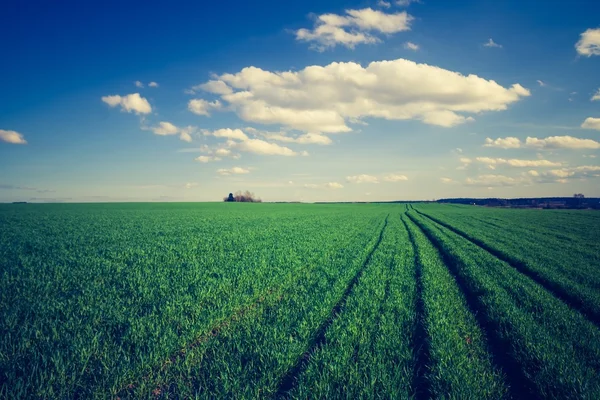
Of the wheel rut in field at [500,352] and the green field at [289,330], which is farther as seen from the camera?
the wheel rut in field at [500,352]

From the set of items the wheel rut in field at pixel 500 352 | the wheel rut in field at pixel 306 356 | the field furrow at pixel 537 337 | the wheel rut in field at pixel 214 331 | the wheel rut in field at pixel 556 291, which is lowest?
the wheel rut in field at pixel 556 291

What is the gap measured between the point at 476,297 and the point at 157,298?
9532 millimetres

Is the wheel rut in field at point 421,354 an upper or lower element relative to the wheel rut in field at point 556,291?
upper

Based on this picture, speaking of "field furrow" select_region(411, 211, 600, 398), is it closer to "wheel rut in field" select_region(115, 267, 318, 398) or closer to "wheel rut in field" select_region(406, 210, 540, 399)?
"wheel rut in field" select_region(406, 210, 540, 399)

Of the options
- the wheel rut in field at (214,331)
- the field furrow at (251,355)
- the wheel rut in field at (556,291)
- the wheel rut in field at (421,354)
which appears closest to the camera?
the field furrow at (251,355)

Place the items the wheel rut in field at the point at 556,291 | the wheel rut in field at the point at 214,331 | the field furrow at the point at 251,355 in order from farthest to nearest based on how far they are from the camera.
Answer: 1. the wheel rut in field at the point at 556,291
2. the wheel rut in field at the point at 214,331
3. the field furrow at the point at 251,355

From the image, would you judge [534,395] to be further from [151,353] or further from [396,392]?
[151,353]

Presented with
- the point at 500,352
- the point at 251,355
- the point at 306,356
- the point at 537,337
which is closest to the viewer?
the point at 251,355

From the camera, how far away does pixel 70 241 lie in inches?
678

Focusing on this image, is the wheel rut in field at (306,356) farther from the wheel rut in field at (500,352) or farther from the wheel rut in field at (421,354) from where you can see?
the wheel rut in field at (500,352)

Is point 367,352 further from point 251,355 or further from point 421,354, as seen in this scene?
point 251,355

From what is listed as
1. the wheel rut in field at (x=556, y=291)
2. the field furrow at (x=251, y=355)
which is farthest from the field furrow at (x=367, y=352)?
the wheel rut in field at (x=556, y=291)

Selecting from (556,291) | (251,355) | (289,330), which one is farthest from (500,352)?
(556,291)

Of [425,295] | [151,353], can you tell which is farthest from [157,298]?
[425,295]
